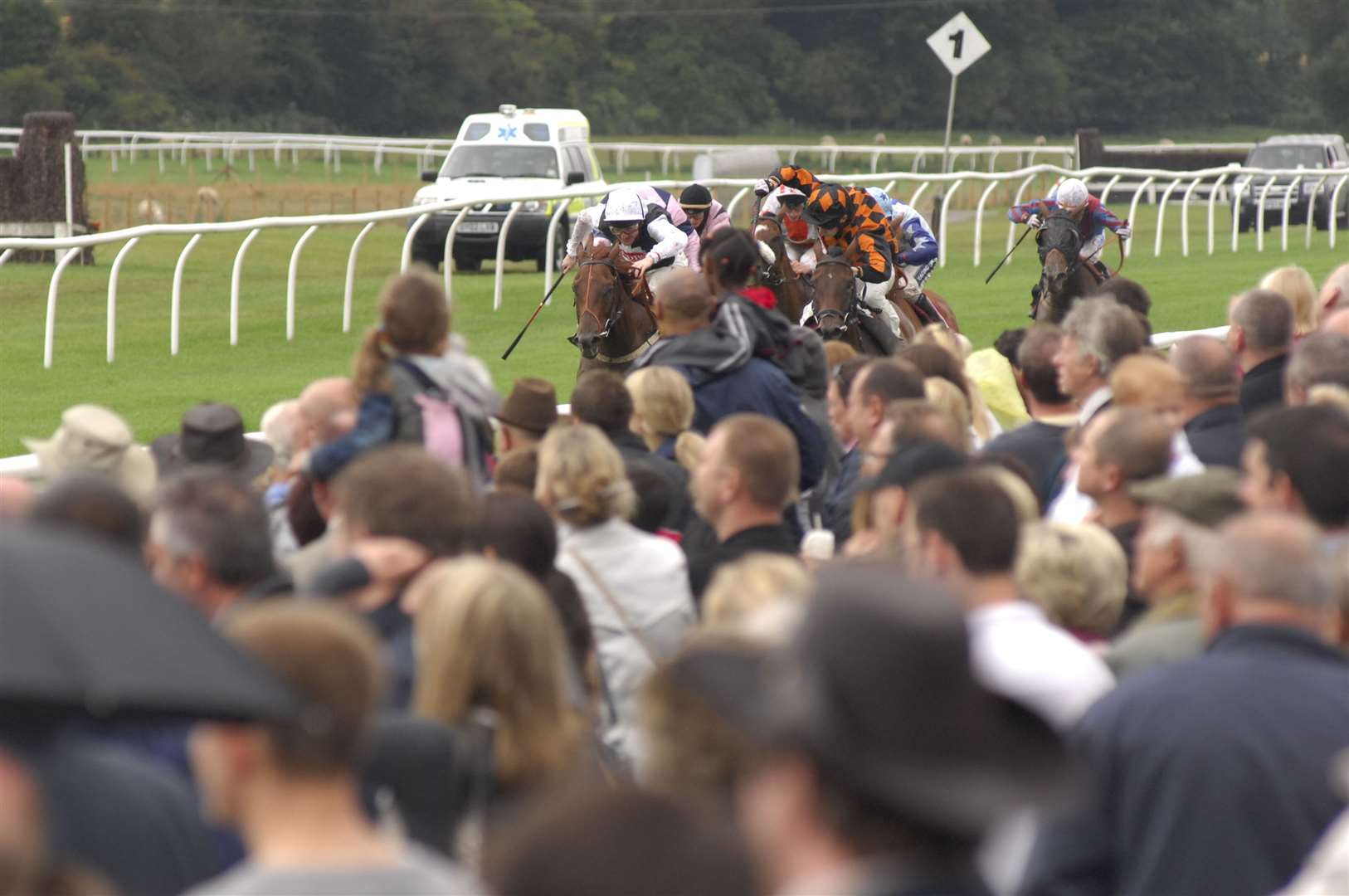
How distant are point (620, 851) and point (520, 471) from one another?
3587 millimetres

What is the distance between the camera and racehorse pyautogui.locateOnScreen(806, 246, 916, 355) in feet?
34.2

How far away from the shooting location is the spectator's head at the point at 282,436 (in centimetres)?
604

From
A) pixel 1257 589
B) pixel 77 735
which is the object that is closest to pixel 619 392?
pixel 1257 589

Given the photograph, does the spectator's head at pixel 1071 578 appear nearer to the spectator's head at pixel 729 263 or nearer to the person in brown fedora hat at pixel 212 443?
the person in brown fedora hat at pixel 212 443

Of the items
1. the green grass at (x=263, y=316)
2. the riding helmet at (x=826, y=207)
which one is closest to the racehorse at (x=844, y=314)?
the riding helmet at (x=826, y=207)

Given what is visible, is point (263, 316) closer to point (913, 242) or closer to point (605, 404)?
point (913, 242)

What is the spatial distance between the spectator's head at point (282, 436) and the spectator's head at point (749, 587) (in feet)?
8.04

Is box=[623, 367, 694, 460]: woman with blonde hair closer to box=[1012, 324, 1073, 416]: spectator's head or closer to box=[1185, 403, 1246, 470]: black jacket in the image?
box=[1012, 324, 1073, 416]: spectator's head

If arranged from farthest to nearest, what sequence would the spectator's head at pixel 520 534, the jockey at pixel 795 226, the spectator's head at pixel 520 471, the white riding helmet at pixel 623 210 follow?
the jockey at pixel 795 226
the white riding helmet at pixel 623 210
the spectator's head at pixel 520 471
the spectator's head at pixel 520 534

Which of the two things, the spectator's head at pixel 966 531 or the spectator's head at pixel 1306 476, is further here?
the spectator's head at pixel 1306 476

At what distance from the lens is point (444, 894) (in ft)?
8.01

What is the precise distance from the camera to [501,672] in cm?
336

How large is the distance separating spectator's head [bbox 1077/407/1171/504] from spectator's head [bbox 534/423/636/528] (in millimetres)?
1113

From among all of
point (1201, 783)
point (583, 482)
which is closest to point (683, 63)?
point (583, 482)
